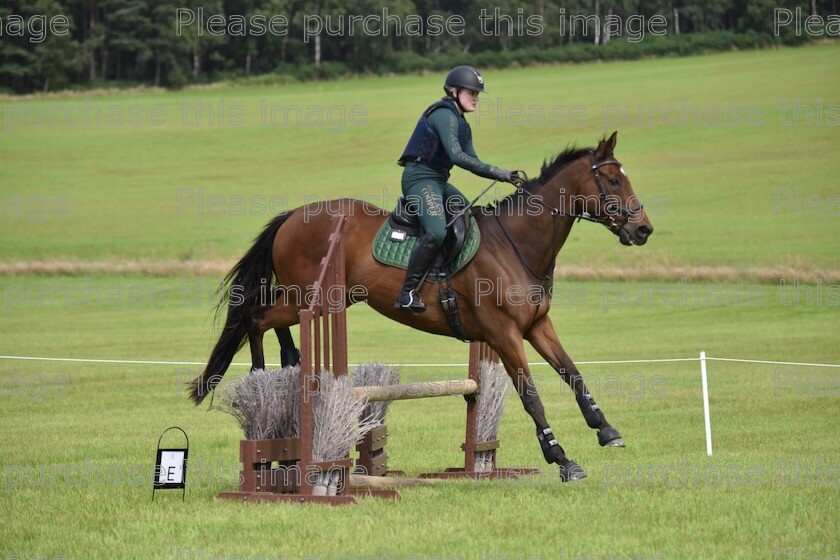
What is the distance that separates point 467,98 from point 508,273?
59.2 inches

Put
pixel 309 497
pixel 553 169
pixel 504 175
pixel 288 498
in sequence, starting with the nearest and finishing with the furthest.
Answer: pixel 309 497, pixel 288 498, pixel 504 175, pixel 553 169

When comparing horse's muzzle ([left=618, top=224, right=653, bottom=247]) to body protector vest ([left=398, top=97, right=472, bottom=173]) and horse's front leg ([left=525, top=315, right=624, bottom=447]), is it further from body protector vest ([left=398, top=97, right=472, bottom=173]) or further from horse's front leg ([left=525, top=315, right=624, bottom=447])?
body protector vest ([left=398, top=97, right=472, bottom=173])

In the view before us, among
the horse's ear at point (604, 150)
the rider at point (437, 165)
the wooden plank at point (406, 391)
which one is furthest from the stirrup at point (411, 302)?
the horse's ear at point (604, 150)

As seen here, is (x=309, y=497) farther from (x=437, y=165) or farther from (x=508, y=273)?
(x=437, y=165)

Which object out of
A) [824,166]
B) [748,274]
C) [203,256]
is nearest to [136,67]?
[203,256]

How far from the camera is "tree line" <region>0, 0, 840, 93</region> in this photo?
7256 centimetres

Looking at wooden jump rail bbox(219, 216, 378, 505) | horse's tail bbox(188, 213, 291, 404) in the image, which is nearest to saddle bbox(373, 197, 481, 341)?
wooden jump rail bbox(219, 216, 378, 505)

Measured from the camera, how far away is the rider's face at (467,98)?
905 centimetres

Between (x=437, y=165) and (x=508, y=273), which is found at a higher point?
(x=437, y=165)

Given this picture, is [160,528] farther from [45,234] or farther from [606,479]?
[45,234]

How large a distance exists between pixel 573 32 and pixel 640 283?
5302 centimetres

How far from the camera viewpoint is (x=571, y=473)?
28.4ft

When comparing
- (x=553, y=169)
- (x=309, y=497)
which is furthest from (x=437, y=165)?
(x=309, y=497)

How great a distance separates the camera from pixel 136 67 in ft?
262
